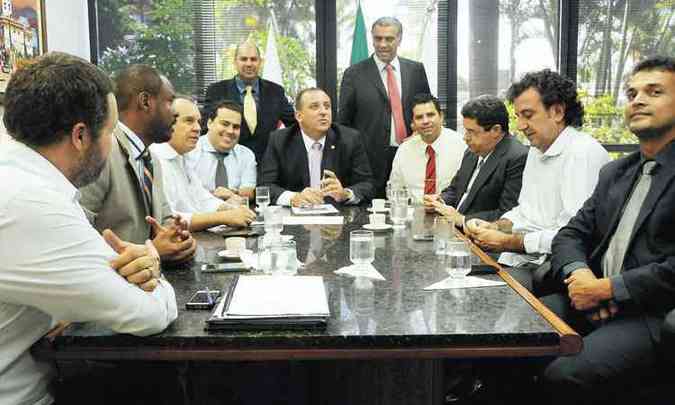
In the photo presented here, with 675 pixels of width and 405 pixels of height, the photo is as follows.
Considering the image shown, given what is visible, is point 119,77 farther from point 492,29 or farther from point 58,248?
point 492,29

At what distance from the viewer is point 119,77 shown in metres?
2.39

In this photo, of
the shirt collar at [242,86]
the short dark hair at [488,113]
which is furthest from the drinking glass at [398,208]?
the shirt collar at [242,86]

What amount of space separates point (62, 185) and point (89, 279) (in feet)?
0.93

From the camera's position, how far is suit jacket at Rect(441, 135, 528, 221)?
3223mm

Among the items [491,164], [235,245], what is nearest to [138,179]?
[235,245]

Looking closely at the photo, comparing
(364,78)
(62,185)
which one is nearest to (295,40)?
(364,78)

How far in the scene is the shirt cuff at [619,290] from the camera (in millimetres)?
1958

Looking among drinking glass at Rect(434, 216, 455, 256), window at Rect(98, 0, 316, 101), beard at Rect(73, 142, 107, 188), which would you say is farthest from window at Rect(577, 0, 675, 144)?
beard at Rect(73, 142, 107, 188)

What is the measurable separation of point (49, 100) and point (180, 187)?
6.11 ft

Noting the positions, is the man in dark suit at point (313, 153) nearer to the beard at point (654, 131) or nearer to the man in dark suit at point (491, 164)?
the man in dark suit at point (491, 164)

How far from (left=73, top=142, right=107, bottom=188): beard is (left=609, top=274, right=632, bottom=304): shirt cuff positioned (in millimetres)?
1589

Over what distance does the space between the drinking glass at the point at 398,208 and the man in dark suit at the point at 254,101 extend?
224 cm

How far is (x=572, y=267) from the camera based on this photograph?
7.22ft

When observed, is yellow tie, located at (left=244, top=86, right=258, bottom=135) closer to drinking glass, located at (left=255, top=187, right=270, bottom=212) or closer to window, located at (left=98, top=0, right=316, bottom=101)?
window, located at (left=98, top=0, right=316, bottom=101)
